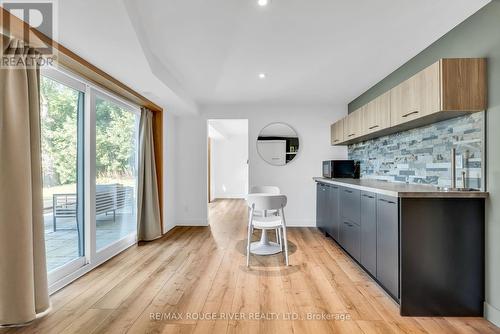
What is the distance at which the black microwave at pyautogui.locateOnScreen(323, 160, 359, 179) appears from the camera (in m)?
4.17

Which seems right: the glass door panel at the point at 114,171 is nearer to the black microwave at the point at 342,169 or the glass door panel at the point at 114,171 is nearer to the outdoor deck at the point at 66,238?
the outdoor deck at the point at 66,238

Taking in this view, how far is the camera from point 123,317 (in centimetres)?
194

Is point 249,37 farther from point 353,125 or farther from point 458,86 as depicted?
point 353,125

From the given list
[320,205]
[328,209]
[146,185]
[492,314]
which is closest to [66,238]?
[146,185]

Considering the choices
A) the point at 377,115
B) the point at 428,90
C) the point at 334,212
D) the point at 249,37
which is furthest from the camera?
the point at 334,212

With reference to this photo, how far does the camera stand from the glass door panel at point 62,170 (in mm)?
2299

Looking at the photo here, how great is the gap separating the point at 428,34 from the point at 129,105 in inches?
144

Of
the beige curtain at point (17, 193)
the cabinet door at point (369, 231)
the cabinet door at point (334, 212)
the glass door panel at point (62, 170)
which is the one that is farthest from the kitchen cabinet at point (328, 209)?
the beige curtain at point (17, 193)

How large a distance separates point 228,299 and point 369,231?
1521mm

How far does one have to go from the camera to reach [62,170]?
248cm

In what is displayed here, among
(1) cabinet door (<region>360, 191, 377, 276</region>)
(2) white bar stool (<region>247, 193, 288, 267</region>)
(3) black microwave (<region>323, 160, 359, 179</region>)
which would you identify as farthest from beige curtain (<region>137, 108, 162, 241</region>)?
(1) cabinet door (<region>360, 191, 377, 276</region>)

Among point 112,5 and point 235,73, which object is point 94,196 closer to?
point 112,5

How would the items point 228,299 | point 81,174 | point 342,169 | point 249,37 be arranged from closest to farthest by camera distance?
point 228,299, point 249,37, point 81,174, point 342,169

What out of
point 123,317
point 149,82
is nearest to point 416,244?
point 123,317
